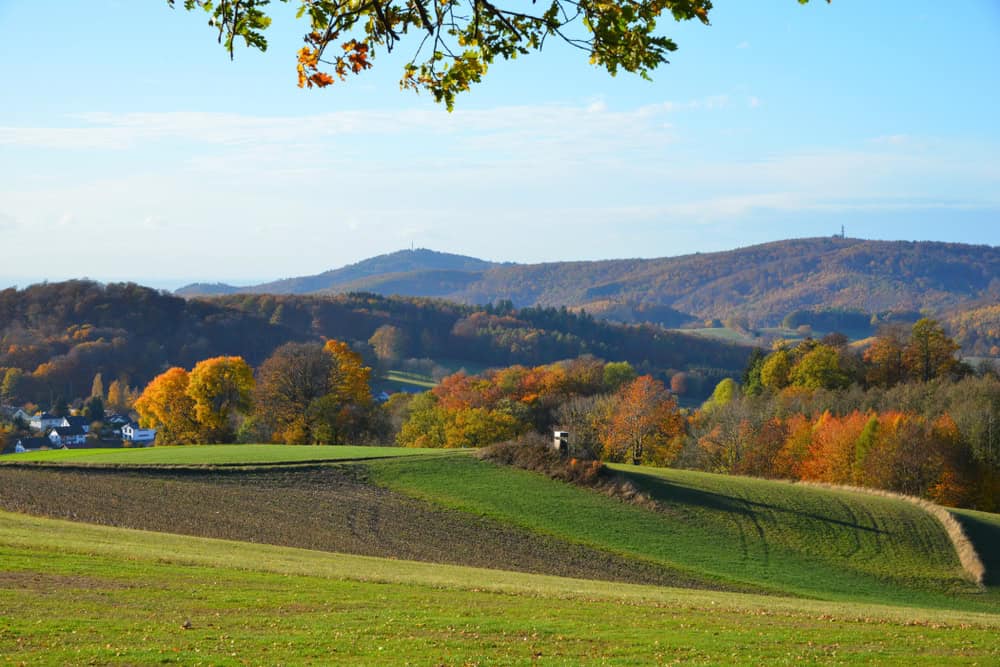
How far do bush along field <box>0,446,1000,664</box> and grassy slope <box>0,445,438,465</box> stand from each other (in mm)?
450

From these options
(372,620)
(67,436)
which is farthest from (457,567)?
(67,436)

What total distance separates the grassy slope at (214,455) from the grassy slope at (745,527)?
13.1ft

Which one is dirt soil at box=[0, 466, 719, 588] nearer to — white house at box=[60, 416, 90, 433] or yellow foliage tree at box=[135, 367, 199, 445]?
yellow foliage tree at box=[135, 367, 199, 445]

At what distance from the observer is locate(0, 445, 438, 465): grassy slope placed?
1934 inches

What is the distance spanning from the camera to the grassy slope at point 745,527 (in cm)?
3700

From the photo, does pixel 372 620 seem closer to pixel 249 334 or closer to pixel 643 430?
pixel 643 430

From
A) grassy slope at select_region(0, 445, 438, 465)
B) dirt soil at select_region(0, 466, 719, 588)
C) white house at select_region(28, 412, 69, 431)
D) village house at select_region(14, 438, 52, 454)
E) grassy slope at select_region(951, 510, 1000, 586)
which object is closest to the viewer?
dirt soil at select_region(0, 466, 719, 588)

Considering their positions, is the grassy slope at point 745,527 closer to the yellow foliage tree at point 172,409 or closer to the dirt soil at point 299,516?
the dirt soil at point 299,516

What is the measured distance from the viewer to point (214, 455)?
171 feet

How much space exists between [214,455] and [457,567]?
87.1ft

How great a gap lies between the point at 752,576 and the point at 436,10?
106ft

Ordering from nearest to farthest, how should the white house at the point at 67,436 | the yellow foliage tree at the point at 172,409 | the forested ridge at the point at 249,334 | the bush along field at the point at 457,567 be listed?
the bush along field at the point at 457,567
the yellow foliage tree at the point at 172,409
the white house at the point at 67,436
the forested ridge at the point at 249,334

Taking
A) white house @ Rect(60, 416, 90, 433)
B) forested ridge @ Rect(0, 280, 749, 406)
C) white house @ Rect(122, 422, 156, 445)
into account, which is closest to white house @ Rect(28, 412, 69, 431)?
white house @ Rect(60, 416, 90, 433)

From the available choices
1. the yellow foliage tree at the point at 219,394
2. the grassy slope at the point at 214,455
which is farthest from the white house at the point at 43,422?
the grassy slope at the point at 214,455
